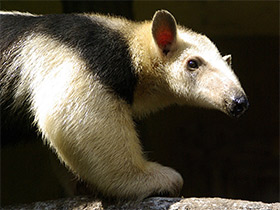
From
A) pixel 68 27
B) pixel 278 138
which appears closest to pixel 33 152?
pixel 68 27

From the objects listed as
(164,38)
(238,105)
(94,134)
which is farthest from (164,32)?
(94,134)

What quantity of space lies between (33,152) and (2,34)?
116 inches

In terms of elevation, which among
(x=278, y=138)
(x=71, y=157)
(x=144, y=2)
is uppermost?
(x=144, y=2)

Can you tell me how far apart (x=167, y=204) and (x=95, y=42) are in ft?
5.09

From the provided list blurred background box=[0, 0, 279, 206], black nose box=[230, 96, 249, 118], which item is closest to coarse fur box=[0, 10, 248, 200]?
black nose box=[230, 96, 249, 118]

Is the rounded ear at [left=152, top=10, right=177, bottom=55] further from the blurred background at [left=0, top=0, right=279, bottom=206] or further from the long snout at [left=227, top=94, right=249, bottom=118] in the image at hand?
the blurred background at [left=0, top=0, right=279, bottom=206]

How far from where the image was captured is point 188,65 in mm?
5211

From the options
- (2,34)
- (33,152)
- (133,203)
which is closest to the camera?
(133,203)

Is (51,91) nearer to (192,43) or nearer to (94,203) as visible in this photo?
(94,203)

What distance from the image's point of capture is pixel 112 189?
4.81 metres

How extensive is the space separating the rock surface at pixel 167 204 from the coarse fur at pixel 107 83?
12 centimetres

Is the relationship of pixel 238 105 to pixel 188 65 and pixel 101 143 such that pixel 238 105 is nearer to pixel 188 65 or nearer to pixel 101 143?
pixel 188 65

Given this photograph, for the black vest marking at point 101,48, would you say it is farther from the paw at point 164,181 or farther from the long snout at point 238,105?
the long snout at point 238,105

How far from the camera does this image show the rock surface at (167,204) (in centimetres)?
444
